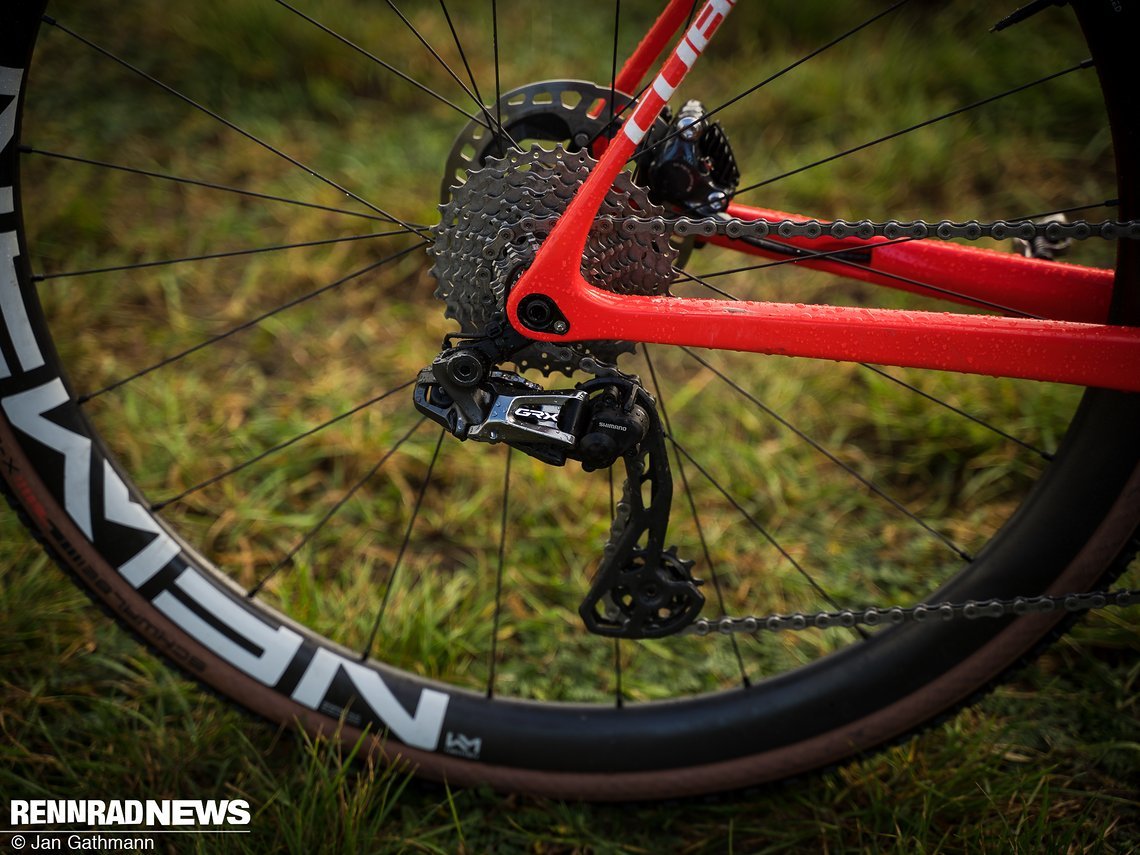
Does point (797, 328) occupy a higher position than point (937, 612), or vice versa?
point (797, 328)

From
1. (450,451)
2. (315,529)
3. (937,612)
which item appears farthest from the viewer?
(450,451)

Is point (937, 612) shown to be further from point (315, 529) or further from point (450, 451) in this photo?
point (450, 451)

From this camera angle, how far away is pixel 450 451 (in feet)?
8.27

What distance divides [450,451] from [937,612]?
4.48 ft

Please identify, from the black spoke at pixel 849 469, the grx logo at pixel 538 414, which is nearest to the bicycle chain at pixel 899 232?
the black spoke at pixel 849 469

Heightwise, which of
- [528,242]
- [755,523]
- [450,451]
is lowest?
[755,523]

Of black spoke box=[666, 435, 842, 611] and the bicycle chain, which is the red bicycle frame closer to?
the bicycle chain

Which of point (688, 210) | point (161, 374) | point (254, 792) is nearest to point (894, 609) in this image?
point (688, 210)

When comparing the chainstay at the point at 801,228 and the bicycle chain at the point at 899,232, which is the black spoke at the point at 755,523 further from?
the chainstay at the point at 801,228

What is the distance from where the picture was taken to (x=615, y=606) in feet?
5.23

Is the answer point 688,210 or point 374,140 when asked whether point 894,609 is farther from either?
point 374,140
